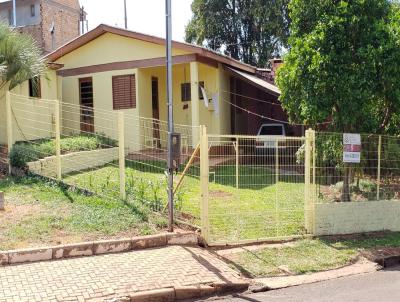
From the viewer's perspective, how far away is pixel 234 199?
31.1 ft

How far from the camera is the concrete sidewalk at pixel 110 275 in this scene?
577cm

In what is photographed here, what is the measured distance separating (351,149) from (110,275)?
18.8 ft

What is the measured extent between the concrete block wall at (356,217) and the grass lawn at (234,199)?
1.33 feet

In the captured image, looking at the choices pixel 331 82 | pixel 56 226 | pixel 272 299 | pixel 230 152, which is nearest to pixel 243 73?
pixel 331 82

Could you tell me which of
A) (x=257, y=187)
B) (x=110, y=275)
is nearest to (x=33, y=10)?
(x=257, y=187)

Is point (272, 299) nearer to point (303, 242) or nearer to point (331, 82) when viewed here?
point (303, 242)

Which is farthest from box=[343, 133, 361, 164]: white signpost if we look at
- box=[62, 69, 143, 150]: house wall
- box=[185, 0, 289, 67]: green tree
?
box=[185, 0, 289, 67]: green tree

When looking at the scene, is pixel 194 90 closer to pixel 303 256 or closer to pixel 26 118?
pixel 26 118

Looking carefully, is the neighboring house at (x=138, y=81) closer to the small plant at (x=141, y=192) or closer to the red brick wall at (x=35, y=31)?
the small plant at (x=141, y=192)

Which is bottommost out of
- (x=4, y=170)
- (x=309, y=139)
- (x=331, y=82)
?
(x=4, y=170)

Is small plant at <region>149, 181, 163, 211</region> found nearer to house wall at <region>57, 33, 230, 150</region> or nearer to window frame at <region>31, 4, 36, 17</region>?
house wall at <region>57, 33, 230, 150</region>

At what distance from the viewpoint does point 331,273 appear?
727 cm

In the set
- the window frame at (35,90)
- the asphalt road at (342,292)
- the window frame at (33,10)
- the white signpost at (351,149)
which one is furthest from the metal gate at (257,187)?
the window frame at (33,10)

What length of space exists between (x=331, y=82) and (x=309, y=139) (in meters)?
1.58
